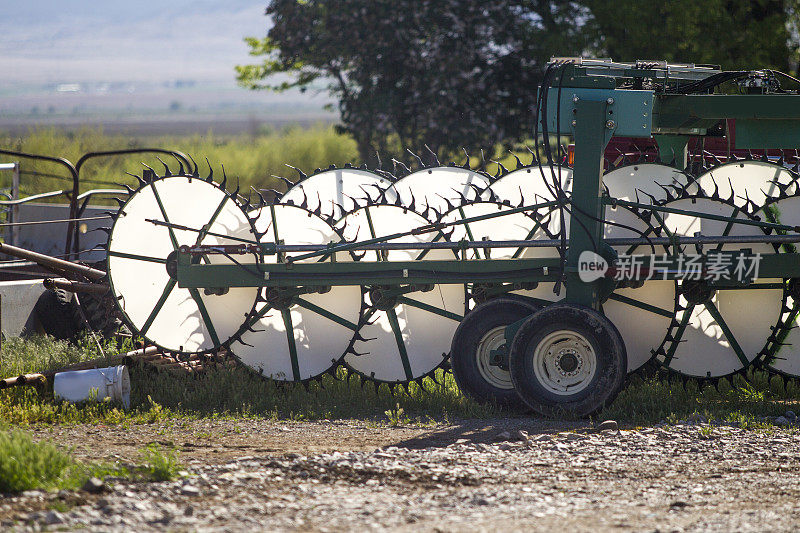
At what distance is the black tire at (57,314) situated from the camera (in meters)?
9.03

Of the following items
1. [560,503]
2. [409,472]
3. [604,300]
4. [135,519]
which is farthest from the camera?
[604,300]

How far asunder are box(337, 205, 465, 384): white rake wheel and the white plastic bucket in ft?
5.63

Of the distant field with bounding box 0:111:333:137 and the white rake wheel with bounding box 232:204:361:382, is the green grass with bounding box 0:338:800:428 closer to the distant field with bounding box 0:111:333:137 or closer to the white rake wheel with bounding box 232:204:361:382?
the white rake wheel with bounding box 232:204:361:382

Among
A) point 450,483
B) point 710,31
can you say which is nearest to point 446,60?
point 710,31

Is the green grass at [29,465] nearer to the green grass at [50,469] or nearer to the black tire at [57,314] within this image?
the green grass at [50,469]

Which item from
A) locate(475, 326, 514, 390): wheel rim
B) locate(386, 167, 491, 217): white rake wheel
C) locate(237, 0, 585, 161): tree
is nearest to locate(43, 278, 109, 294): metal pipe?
locate(386, 167, 491, 217): white rake wheel

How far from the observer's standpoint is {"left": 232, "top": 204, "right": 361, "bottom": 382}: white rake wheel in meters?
7.55

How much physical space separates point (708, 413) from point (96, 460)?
13.1 ft

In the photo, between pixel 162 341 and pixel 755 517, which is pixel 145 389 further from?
pixel 755 517

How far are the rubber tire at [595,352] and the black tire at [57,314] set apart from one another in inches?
181

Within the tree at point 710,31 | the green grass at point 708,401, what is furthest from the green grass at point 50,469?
the tree at point 710,31

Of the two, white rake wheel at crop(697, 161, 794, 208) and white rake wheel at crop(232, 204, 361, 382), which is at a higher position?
white rake wheel at crop(697, 161, 794, 208)

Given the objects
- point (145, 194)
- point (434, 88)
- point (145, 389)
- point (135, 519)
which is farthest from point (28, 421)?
point (434, 88)

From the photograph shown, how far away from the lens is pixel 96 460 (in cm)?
534
